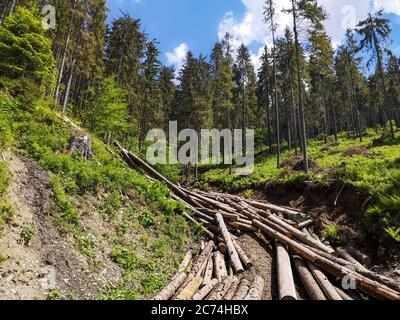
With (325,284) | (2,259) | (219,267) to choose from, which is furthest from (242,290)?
(2,259)

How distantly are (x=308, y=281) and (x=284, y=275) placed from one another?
58 centimetres

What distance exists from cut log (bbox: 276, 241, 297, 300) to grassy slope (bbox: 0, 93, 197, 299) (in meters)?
2.96

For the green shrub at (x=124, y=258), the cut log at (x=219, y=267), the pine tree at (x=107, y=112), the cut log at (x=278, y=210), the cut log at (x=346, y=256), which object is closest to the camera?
the green shrub at (x=124, y=258)

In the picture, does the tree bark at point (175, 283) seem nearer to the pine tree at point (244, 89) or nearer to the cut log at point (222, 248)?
the cut log at point (222, 248)

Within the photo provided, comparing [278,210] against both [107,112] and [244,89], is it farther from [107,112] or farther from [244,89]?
[244,89]

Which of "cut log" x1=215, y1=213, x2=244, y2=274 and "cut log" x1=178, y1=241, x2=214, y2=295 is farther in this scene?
"cut log" x1=215, y1=213, x2=244, y2=274

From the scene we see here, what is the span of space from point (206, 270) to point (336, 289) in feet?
11.0

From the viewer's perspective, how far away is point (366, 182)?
12039mm

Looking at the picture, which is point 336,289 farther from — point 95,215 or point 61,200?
point 61,200

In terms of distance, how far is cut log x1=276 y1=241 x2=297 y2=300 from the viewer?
6.67 metres

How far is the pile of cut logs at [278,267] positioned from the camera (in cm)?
682

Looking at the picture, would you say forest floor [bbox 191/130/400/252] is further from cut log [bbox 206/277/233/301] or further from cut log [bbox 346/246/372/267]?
cut log [bbox 206/277/233/301]

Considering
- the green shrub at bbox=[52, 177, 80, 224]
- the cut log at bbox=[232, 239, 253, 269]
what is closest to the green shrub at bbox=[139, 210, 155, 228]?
the green shrub at bbox=[52, 177, 80, 224]

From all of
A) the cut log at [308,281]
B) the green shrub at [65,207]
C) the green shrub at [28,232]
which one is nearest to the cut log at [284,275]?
the cut log at [308,281]
